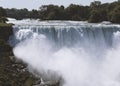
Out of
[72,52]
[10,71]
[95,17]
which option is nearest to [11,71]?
[10,71]

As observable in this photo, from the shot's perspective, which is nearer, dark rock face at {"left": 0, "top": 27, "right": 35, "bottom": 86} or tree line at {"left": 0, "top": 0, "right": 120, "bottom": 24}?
dark rock face at {"left": 0, "top": 27, "right": 35, "bottom": 86}

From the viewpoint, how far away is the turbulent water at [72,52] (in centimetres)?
2373

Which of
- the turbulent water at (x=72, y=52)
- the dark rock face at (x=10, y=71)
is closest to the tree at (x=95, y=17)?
the turbulent water at (x=72, y=52)

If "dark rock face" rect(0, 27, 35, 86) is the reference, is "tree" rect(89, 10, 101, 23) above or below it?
above

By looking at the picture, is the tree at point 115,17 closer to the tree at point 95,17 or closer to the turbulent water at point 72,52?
the tree at point 95,17

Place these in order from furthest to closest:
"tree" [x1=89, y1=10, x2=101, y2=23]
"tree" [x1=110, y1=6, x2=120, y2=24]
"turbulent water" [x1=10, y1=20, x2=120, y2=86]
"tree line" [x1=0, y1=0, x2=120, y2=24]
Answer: "tree line" [x1=0, y1=0, x2=120, y2=24] → "tree" [x1=89, y1=10, x2=101, y2=23] → "tree" [x1=110, y1=6, x2=120, y2=24] → "turbulent water" [x1=10, y1=20, x2=120, y2=86]

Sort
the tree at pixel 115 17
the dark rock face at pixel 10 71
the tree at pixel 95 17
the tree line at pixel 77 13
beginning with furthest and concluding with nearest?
the tree line at pixel 77 13 → the tree at pixel 95 17 → the tree at pixel 115 17 → the dark rock face at pixel 10 71

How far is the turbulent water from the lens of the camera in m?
23.7

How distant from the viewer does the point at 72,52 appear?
87.5 feet

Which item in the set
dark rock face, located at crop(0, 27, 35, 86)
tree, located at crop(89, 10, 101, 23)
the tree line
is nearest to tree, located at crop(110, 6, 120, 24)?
the tree line

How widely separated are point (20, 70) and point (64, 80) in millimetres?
2928

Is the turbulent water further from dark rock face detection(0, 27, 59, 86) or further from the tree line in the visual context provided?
the tree line

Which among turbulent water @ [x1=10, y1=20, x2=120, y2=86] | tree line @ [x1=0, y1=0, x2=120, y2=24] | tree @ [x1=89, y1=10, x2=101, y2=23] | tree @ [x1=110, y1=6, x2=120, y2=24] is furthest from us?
tree line @ [x1=0, y1=0, x2=120, y2=24]

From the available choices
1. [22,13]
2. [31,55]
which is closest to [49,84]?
[31,55]
